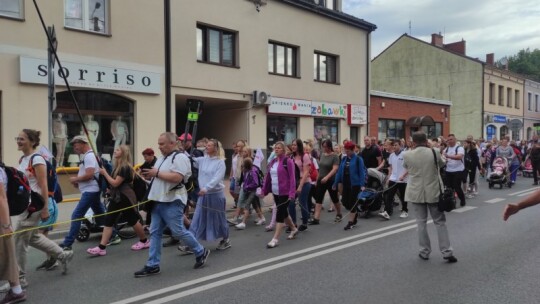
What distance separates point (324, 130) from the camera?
1984 centimetres

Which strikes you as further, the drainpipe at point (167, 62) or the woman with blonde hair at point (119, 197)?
the drainpipe at point (167, 62)

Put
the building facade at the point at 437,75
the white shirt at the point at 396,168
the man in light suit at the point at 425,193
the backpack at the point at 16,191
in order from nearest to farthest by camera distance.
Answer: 1. the backpack at the point at 16,191
2. the man in light suit at the point at 425,193
3. the white shirt at the point at 396,168
4. the building facade at the point at 437,75

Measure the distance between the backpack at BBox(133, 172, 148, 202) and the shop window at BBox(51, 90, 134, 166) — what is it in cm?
573

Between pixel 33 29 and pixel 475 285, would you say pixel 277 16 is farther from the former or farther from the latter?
pixel 475 285

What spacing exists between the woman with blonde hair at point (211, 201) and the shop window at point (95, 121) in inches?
261

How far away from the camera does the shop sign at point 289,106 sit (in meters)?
17.1

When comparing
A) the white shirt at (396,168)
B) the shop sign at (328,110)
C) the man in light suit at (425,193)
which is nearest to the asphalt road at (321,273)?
the man in light suit at (425,193)

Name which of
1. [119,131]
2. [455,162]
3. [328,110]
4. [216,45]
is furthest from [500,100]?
[119,131]

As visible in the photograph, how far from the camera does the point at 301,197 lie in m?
8.65

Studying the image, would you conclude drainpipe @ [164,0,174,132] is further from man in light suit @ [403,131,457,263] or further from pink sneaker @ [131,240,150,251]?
man in light suit @ [403,131,457,263]

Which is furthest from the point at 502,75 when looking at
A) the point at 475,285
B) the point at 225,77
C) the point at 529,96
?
the point at 475,285

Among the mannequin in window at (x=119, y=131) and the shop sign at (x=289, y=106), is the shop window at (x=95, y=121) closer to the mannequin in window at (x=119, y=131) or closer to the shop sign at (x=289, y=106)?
the mannequin in window at (x=119, y=131)

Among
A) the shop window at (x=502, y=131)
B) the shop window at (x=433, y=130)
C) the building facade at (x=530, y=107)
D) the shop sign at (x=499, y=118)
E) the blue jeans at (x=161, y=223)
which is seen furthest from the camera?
the building facade at (x=530, y=107)

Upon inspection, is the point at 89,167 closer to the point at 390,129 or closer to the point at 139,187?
the point at 139,187
